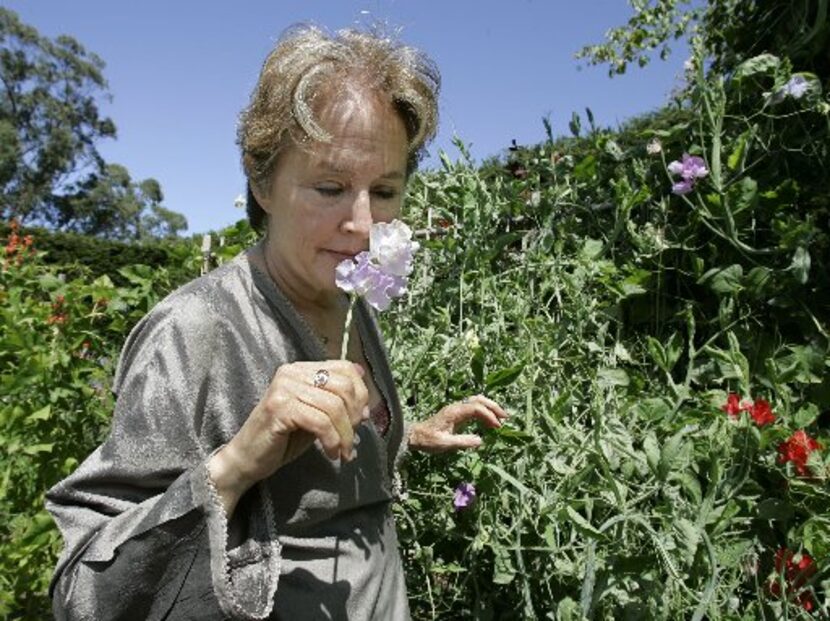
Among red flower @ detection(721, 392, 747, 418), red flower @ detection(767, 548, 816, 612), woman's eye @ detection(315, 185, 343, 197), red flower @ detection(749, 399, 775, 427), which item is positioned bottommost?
→ red flower @ detection(767, 548, 816, 612)

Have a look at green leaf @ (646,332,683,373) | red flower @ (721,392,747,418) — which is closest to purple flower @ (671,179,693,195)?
green leaf @ (646,332,683,373)

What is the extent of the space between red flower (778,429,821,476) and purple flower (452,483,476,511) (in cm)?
61

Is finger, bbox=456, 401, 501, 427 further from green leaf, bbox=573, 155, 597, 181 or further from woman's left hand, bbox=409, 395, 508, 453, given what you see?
green leaf, bbox=573, 155, 597, 181

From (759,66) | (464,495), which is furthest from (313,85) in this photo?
(759,66)

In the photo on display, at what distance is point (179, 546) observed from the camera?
0.95 m

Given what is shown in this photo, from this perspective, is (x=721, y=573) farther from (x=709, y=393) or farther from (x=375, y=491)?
(x=375, y=491)

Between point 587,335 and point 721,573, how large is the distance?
27.1 inches

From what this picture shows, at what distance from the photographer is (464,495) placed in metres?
1.76

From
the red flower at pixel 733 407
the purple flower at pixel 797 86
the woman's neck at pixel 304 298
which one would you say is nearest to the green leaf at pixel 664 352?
the red flower at pixel 733 407

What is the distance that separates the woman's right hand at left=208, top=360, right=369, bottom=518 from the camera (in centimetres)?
86

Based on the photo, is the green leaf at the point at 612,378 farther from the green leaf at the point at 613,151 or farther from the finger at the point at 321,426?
the finger at the point at 321,426

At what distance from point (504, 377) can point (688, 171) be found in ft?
2.49

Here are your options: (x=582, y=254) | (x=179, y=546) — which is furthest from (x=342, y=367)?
(x=582, y=254)

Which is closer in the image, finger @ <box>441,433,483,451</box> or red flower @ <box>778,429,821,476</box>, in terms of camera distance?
finger @ <box>441,433,483,451</box>
